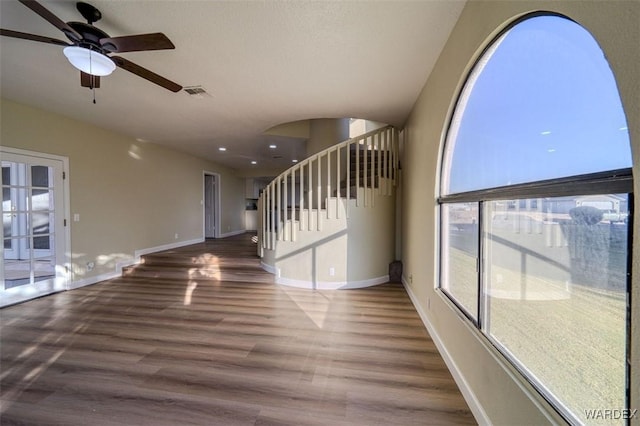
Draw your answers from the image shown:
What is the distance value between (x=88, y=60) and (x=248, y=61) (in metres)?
1.15

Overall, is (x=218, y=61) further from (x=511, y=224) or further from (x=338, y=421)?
(x=338, y=421)

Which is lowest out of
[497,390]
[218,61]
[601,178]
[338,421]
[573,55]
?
[338,421]

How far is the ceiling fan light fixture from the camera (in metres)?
1.80

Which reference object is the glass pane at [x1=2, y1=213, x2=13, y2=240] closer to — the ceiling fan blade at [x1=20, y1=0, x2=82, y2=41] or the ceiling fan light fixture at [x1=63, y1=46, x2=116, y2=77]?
the ceiling fan light fixture at [x1=63, y1=46, x2=116, y2=77]

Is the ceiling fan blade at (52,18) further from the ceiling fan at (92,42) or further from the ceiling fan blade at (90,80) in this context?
the ceiling fan blade at (90,80)

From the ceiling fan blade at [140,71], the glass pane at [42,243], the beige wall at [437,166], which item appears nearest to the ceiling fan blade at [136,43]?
the ceiling fan blade at [140,71]

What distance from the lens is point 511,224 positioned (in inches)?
56.6

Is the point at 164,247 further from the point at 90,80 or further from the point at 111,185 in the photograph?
the point at 90,80

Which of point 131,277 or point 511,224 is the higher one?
point 511,224

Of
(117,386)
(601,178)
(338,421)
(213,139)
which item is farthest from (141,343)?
(213,139)

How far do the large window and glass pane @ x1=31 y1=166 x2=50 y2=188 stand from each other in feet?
17.6

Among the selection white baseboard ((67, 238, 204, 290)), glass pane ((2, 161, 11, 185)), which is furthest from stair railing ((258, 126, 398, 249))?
glass pane ((2, 161, 11, 185))

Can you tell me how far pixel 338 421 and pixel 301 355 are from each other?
2.52 feet

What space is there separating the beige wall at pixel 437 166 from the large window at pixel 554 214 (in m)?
0.07
